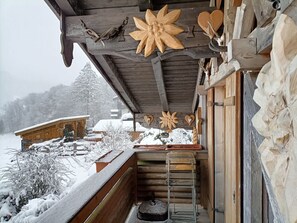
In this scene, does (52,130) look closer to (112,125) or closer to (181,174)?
(181,174)

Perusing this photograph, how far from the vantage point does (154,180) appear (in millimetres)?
3512

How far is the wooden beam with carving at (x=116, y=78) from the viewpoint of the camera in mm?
3312

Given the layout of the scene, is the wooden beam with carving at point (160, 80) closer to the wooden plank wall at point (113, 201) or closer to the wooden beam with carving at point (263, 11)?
the wooden plank wall at point (113, 201)

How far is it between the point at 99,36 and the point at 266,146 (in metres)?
1.71

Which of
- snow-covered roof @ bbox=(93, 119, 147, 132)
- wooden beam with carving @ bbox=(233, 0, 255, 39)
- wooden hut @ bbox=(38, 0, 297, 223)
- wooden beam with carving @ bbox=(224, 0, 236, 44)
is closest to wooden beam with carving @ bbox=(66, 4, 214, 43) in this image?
wooden hut @ bbox=(38, 0, 297, 223)

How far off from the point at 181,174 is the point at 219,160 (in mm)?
680

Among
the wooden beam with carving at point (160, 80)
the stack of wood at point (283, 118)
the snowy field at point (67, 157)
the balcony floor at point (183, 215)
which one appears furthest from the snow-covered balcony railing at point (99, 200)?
the wooden beam with carving at point (160, 80)

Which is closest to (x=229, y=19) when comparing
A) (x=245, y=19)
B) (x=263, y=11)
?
(x=245, y=19)

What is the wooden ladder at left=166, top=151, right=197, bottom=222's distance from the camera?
9.73 feet

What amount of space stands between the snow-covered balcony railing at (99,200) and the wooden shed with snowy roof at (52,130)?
5.69 feet

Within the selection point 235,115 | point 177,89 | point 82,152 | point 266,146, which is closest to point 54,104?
point 82,152

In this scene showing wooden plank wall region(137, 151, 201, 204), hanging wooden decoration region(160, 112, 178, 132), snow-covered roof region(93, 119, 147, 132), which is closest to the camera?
wooden plank wall region(137, 151, 201, 204)

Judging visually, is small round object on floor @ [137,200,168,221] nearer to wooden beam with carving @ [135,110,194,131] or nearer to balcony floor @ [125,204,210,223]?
balcony floor @ [125,204,210,223]

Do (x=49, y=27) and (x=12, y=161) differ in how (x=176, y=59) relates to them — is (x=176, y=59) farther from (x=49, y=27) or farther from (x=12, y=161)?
(x=12, y=161)
